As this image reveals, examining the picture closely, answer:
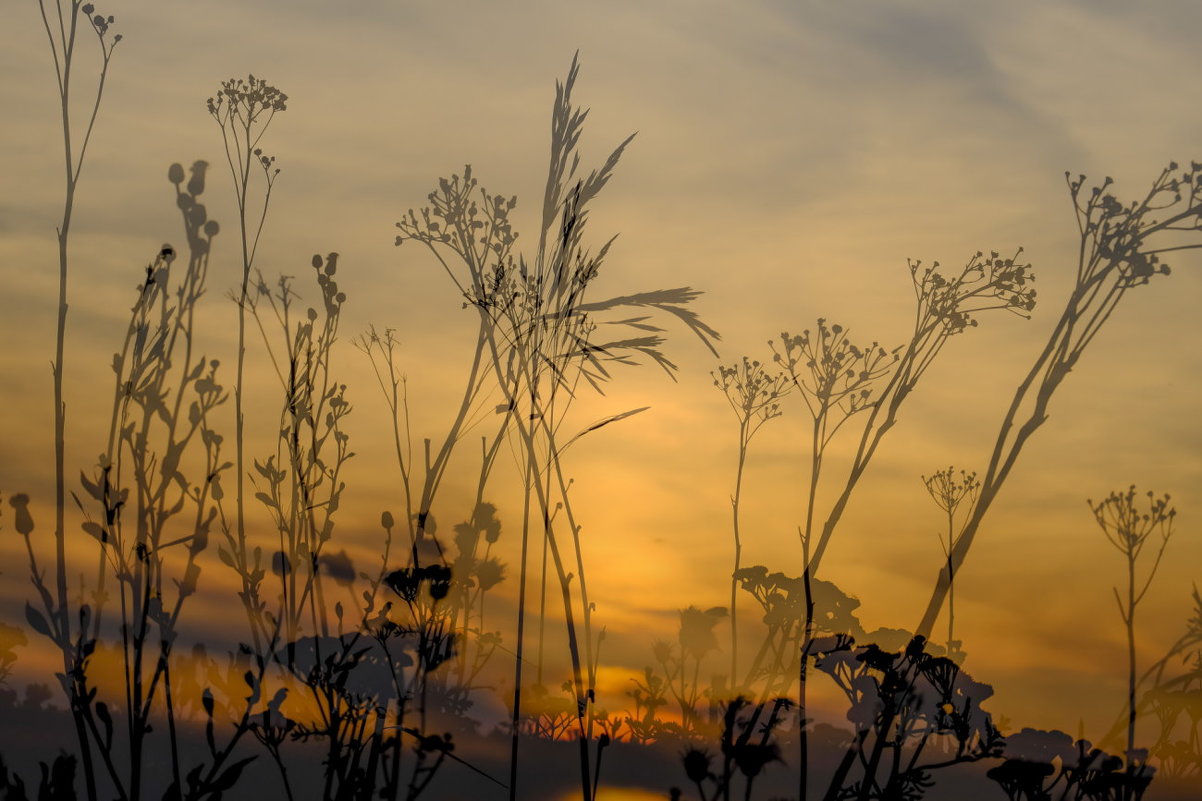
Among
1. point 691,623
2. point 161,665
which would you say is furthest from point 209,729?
point 691,623

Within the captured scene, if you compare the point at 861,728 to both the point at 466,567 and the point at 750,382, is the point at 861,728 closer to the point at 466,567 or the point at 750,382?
the point at 466,567

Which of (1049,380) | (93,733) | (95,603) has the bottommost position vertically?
(93,733)

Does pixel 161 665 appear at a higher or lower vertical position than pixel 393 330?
lower

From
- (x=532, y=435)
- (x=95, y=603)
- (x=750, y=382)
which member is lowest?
(x=95, y=603)

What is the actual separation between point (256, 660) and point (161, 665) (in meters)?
0.57

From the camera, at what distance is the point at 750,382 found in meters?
8.48

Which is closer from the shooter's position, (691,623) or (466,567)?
(466,567)

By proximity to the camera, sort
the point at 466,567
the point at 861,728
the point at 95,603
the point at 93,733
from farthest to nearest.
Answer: the point at 466,567
the point at 861,728
the point at 95,603
the point at 93,733

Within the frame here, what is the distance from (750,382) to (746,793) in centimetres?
438

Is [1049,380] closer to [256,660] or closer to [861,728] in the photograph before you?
[861,728]

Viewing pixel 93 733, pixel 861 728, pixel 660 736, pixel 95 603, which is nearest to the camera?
pixel 93 733

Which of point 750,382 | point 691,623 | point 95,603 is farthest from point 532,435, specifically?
point 750,382

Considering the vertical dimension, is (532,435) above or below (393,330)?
below

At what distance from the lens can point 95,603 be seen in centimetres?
484
